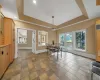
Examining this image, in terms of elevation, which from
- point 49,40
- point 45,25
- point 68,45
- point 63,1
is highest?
point 63,1

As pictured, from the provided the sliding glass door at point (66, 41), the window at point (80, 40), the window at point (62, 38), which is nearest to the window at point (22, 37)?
the window at point (62, 38)

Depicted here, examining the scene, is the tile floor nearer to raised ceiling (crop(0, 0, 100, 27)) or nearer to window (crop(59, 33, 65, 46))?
raised ceiling (crop(0, 0, 100, 27))

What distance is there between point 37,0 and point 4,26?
2131 mm

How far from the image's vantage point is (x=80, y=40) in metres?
5.96

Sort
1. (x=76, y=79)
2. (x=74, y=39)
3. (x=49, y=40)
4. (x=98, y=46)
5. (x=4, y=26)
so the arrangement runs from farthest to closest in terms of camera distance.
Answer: (x=49, y=40)
(x=74, y=39)
(x=98, y=46)
(x=4, y=26)
(x=76, y=79)

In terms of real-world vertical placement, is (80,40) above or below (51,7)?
below

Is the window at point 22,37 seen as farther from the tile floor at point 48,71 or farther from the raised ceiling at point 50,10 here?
the tile floor at point 48,71

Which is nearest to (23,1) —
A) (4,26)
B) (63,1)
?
(4,26)

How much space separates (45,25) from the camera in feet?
22.9

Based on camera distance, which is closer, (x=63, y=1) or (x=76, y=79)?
(x=76, y=79)

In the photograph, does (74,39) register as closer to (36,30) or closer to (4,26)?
(36,30)

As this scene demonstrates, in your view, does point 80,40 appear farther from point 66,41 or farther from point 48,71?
point 48,71

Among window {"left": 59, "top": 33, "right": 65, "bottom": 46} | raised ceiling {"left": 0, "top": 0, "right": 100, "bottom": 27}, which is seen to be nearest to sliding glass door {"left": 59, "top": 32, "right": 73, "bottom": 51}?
window {"left": 59, "top": 33, "right": 65, "bottom": 46}

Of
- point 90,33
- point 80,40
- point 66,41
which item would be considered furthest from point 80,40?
point 66,41
